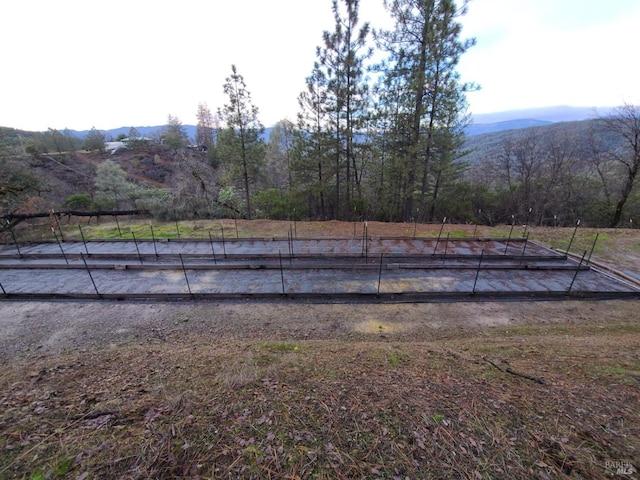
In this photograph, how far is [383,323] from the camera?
5.21m

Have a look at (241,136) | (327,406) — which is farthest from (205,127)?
(327,406)

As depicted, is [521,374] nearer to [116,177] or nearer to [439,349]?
[439,349]

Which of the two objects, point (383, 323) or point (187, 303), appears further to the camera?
point (187, 303)

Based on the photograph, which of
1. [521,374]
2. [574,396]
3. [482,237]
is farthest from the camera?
[482,237]

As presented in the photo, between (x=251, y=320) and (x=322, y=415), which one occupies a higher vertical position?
(x=322, y=415)

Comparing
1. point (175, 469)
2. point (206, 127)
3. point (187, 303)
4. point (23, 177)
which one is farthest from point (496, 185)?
point (206, 127)

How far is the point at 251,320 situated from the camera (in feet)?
17.4

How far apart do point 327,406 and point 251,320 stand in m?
3.14

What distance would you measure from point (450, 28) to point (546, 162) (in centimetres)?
1272

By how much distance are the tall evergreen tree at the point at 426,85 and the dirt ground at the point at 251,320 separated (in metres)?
8.24

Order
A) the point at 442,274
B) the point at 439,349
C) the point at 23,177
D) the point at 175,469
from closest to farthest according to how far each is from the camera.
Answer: the point at 175,469 → the point at 439,349 → the point at 442,274 → the point at 23,177

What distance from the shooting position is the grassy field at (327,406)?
193cm

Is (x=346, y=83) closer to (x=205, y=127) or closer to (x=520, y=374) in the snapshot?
(x=520, y=374)

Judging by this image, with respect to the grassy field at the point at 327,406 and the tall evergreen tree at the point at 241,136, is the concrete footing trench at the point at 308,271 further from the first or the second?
the tall evergreen tree at the point at 241,136
